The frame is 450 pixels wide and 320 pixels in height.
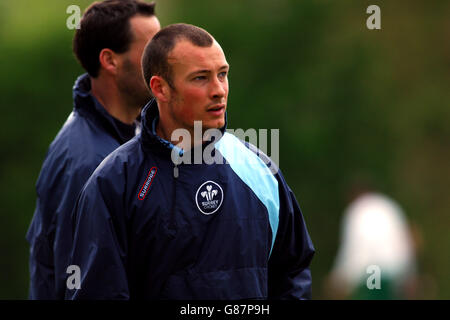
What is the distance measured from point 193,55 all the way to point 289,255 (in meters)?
1.05

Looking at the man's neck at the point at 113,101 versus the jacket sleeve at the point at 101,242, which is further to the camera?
the man's neck at the point at 113,101

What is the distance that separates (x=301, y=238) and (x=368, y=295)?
18.3 feet

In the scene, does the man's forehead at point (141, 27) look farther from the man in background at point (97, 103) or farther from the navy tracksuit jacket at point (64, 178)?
the navy tracksuit jacket at point (64, 178)

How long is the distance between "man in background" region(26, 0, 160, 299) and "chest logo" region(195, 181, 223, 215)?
0.94m

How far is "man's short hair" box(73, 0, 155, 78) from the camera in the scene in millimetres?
4758

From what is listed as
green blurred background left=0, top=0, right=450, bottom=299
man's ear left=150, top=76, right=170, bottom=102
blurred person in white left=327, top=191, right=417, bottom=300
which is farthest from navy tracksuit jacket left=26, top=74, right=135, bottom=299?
green blurred background left=0, top=0, right=450, bottom=299

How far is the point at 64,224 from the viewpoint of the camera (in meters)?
4.31

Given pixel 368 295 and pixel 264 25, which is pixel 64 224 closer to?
pixel 368 295

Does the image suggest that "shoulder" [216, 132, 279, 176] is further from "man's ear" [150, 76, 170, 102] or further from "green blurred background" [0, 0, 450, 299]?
"green blurred background" [0, 0, 450, 299]

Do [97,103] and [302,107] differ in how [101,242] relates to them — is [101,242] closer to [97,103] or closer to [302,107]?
[97,103]

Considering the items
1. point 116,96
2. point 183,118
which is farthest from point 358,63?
point 183,118

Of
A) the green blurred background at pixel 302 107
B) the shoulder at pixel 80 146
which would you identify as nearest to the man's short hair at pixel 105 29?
the shoulder at pixel 80 146

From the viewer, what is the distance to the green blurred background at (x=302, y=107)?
11.0 m

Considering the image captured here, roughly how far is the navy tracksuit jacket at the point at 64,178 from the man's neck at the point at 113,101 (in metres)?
0.06
